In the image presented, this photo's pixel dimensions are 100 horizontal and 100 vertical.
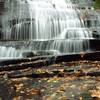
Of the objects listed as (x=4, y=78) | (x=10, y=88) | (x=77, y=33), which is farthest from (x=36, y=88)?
Result: (x=77, y=33)

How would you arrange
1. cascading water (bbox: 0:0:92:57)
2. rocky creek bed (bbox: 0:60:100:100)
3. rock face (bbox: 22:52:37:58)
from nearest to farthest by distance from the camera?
rocky creek bed (bbox: 0:60:100:100) < rock face (bbox: 22:52:37:58) < cascading water (bbox: 0:0:92:57)

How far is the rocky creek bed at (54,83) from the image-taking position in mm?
7742

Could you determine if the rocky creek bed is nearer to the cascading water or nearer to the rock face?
the rock face

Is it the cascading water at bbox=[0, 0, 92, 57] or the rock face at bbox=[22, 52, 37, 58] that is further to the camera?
the cascading water at bbox=[0, 0, 92, 57]

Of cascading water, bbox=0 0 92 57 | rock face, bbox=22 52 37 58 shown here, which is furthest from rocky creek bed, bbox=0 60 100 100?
cascading water, bbox=0 0 92 57

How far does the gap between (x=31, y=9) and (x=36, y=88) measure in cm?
1435

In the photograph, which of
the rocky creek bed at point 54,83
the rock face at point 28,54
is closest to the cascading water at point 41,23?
the rock face at point 28,54

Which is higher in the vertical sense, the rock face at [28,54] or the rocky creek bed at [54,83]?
the rock face at [28,54]

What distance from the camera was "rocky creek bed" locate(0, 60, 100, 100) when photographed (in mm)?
7742

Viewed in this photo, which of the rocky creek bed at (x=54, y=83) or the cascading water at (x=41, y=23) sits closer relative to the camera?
the rocky creek bed at (x=54, y=83)

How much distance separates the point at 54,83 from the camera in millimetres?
9055

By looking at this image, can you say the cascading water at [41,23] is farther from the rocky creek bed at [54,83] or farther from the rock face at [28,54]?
the rocky creek bed at [54,83]

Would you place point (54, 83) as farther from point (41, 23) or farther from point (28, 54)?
point (41, 23)

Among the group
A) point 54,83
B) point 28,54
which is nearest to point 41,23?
point 28,54
